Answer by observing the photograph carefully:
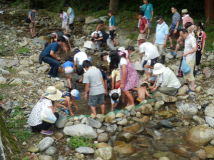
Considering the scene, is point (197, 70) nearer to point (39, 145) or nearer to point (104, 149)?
point (104, 149)

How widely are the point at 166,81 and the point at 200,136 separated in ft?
5.72

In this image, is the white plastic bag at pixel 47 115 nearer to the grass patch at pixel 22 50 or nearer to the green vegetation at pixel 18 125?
the green vegetation at pixel 18 125

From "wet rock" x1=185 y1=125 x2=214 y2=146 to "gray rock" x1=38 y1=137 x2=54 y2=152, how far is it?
2.97 meters

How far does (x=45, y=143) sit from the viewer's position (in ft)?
14.5

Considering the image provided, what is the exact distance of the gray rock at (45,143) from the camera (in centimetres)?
436

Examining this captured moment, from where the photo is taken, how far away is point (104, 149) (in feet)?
14.7

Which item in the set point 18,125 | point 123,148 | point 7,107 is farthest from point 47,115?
point 123,148

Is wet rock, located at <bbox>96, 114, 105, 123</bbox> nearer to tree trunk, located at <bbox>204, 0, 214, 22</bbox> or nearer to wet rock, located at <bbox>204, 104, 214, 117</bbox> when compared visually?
wet rock, located at <bbox>204, 104, 214, 117</bbox>

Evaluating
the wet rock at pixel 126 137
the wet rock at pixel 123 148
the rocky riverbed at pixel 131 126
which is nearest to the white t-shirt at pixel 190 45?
the rocky riverbed at pixel 131 126

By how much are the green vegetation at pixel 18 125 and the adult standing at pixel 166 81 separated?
3488mm

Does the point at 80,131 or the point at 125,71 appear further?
the point at 125,71

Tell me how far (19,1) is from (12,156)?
69.3ft

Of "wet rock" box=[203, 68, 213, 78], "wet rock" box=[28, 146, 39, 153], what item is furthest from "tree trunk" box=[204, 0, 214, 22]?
"wet rock" box=[28, 146, 39, 153]

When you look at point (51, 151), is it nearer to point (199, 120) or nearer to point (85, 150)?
point (85, 150)
